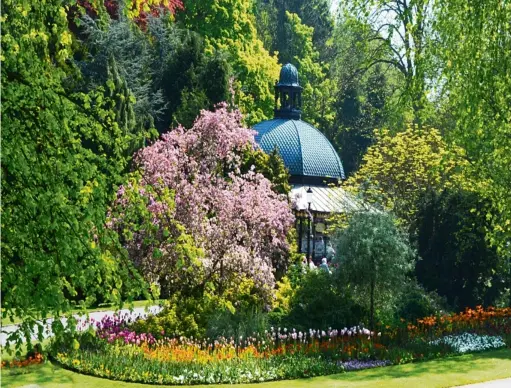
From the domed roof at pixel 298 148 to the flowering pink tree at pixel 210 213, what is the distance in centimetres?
2372

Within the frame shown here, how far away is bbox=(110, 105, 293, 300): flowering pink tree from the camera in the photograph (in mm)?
19875

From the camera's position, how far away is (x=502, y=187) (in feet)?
70.5

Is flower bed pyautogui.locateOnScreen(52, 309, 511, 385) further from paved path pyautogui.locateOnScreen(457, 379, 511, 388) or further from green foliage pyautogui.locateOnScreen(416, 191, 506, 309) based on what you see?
green foliage pyautogui.locateOnScreen(416, 191, 506, 309)

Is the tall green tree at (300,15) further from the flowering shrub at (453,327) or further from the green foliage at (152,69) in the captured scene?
the flowering shrub at (453,327)

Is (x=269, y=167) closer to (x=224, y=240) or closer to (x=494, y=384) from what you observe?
(x=224, y=240)

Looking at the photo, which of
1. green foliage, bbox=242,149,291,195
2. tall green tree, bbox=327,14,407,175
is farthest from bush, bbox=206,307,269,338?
tall green tree, bbox=327,14,407,175

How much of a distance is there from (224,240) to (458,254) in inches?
304

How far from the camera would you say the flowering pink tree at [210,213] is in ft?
65.2

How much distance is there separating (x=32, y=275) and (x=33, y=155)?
3.37 feet

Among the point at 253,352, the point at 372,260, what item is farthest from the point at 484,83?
the point at 253,352

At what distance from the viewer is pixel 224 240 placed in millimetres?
20125

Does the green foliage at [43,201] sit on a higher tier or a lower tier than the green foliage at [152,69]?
lower

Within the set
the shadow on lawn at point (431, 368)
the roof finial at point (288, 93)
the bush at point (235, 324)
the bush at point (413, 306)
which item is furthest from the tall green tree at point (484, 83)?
the roof finial at point (288, 93)

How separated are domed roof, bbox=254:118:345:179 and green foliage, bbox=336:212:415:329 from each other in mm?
24494
